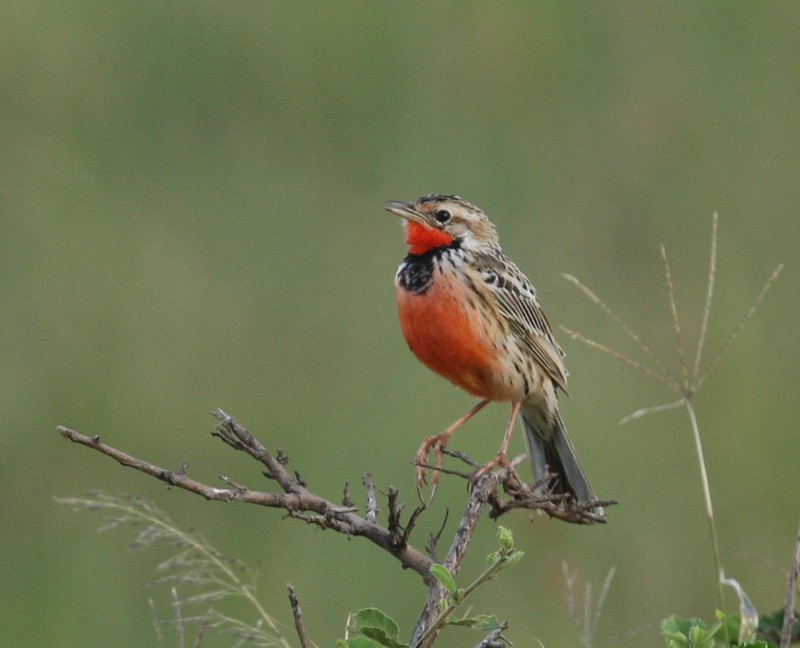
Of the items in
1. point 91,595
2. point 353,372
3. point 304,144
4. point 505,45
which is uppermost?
point 505,45

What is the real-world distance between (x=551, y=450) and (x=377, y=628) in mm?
2409

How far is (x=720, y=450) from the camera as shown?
5.47m

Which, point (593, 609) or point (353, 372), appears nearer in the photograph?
point (593, 609)

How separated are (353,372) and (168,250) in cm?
79

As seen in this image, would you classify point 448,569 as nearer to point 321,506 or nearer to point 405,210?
point 321,506

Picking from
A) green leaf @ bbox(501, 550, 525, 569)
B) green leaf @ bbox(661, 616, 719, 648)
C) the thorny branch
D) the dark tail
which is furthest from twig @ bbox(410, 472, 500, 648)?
the dark tail

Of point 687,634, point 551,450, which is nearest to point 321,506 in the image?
point 687,634

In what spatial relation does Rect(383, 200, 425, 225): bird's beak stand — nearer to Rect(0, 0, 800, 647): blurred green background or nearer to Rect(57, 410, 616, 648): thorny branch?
Rect(0, 0, 800, 647): blurred green background

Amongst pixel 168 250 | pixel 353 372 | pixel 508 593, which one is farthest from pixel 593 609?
pixel 168 250

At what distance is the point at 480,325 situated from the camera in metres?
4.26

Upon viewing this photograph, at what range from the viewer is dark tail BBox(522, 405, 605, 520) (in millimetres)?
4301

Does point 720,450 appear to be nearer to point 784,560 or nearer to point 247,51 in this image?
point 784,560

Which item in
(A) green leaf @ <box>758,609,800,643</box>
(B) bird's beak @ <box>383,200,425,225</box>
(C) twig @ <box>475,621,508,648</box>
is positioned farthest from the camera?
(B) bird's beak @ <box>383,200,425,225</box>

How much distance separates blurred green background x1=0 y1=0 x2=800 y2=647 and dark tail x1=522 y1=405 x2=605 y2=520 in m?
0.52
